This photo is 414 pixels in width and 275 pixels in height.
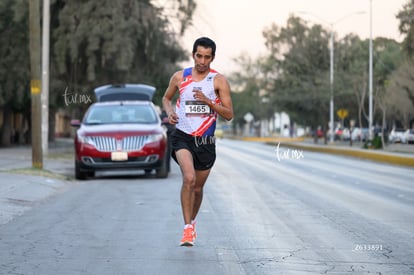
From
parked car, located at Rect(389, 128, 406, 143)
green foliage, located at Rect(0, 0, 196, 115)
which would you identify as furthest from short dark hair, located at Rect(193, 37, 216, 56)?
parked car, located at Rect(389, 128, 406, 143)

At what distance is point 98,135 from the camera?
68.5 ft

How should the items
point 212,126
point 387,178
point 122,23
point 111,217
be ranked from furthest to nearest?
point 122,23, point 387,178, point 111,217, point 212,126

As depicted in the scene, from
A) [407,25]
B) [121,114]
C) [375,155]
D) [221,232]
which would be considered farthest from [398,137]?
[221,232]

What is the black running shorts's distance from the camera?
9.53 metres

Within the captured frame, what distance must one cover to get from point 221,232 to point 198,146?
1.68 m

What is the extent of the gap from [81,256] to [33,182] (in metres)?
9.89

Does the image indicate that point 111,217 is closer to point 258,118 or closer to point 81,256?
point 81,256

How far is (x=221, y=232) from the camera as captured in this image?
10.9 meters

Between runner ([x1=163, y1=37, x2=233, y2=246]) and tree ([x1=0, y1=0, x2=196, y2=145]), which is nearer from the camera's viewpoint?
runner ([x1=163, y1=37, x2=233, y2=246])

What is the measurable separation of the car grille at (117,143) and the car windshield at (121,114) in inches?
44.3

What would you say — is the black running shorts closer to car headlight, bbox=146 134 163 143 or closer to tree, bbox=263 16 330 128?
car headlight, bbox=146 134 163 143

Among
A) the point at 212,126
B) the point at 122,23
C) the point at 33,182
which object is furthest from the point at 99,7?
the point at 212,126

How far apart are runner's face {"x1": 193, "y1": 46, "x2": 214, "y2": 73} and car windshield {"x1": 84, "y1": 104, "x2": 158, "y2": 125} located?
41.6 feet

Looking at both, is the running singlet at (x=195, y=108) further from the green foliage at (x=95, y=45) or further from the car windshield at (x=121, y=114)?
the green foliage at (x=95, y=45)
